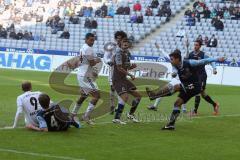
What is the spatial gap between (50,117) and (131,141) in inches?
75.2

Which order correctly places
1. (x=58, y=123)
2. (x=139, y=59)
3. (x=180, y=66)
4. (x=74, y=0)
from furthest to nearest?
(x=74, y=0) → (x=139, y=59) → (x=180, y=66) → (x=58, y=123)

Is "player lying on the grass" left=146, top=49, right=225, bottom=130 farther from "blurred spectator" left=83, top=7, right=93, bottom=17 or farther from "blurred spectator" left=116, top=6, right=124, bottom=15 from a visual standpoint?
"blurred spectator" left=83, top=7, right=93, bottom=17

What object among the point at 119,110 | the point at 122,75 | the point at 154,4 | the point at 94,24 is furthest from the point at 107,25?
the point at 119,110

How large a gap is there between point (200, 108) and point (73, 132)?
8.17 metres

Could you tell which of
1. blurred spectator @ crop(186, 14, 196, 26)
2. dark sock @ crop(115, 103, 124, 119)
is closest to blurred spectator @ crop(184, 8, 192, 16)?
blurred spectator @ crop(186, 14, 196, 26)

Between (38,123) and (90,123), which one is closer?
(38,123)

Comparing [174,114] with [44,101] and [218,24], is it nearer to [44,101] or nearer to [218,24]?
[44,101]

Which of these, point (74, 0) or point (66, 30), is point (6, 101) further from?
point (74, 0)

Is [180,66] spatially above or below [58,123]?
above

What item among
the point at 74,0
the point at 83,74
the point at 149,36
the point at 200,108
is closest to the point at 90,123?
the point at 83,74

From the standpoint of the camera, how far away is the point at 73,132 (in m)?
13.9

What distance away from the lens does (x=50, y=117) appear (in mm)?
13523

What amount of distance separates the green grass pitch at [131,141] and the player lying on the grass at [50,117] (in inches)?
9.1

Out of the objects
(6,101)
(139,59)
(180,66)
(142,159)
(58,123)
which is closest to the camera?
(142,159)
